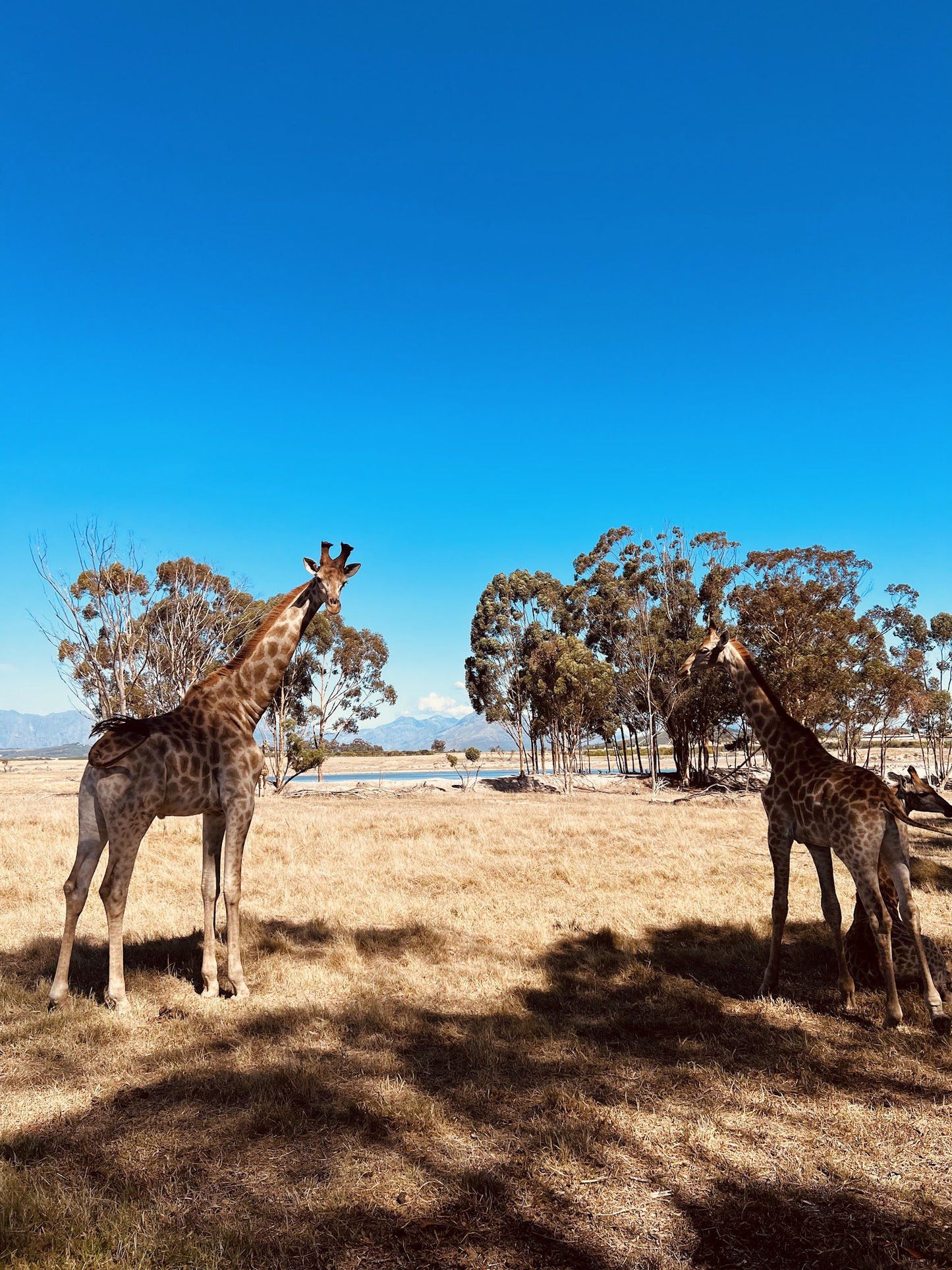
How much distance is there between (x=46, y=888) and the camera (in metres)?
11.8

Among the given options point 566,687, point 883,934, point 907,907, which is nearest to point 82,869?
point 883,934

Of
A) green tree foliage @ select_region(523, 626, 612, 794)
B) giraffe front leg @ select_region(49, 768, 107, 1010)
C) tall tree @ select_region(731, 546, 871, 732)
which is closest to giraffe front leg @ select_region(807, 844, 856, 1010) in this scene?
giraffe front leg @ select_region(49, 768, 107, 1010)

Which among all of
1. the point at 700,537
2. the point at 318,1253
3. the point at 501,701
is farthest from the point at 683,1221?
the point at 501,701

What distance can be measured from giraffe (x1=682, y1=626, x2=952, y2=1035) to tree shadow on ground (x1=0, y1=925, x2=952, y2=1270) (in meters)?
0.68

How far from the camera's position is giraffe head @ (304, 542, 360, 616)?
8141mm

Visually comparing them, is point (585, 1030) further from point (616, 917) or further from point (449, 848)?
point (449, 848)

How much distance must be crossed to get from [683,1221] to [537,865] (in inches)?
392

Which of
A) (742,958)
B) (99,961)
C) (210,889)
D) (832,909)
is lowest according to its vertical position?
(742,958)

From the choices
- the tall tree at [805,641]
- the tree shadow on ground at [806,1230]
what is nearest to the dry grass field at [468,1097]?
the tree shadow on ground at [806,1230]

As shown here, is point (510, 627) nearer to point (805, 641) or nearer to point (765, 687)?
point (805, 641)

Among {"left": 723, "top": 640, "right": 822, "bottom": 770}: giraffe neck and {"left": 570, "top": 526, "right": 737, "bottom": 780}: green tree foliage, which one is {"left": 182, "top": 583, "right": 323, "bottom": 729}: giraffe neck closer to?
{"left": 723, "top": 640, "right": 822, "bottom": 770}: giraffe neck

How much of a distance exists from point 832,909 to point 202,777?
6.56 meters

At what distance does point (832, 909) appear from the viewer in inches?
291

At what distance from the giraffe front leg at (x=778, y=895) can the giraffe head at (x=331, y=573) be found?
5.30 m
